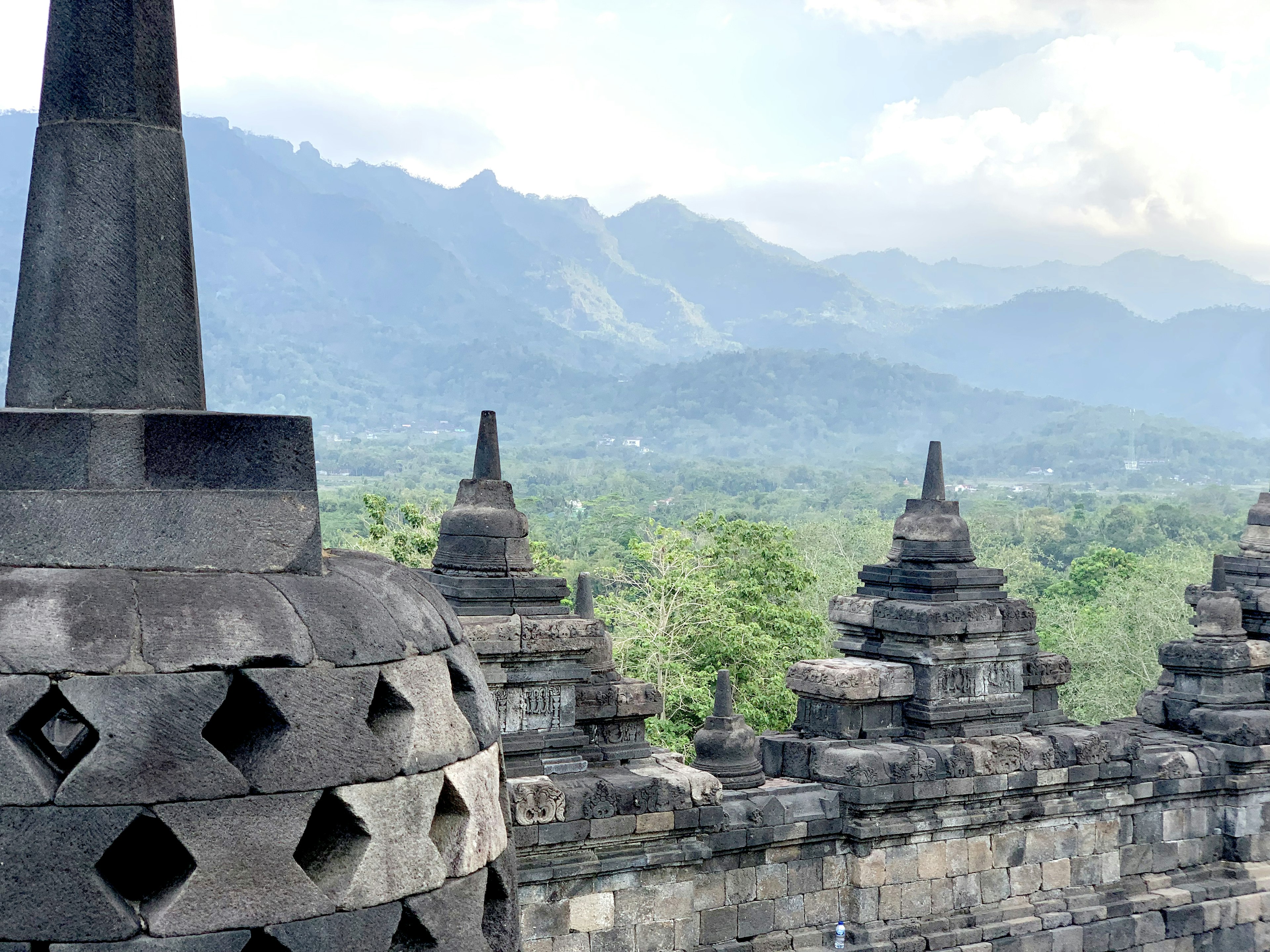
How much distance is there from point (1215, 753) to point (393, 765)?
1010 centimetres

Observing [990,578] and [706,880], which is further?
[990,578]

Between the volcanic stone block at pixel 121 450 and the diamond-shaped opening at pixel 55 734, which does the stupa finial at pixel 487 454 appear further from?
the diamond-shaped opening at pixel 55 734

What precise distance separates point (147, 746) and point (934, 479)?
8.60 meters

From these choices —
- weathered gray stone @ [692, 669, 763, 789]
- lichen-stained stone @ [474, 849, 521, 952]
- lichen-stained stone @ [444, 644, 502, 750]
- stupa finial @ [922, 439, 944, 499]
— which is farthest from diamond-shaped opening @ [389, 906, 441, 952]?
stupa finial @ [922, 439, 944, 499]

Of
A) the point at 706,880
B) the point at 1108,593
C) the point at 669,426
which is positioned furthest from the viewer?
the point at 669,426

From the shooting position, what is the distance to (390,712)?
3.44m

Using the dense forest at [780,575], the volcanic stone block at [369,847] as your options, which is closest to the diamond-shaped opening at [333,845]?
the volcanic stone block at [369,847]

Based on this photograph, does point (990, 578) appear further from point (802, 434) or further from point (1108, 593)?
point (802, 434)

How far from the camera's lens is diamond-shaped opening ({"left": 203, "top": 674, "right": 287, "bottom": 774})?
10.3 feet

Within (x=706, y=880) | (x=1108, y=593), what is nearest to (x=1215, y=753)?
(x=706, y=880)

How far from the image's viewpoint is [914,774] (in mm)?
9516

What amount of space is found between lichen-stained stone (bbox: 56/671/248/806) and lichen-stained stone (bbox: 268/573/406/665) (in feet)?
1.09

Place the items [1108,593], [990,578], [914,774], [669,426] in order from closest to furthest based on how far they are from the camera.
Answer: [914,774], [990,578], [1108,593], [669,426]

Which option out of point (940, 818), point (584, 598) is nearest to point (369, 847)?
point (584, 598)
